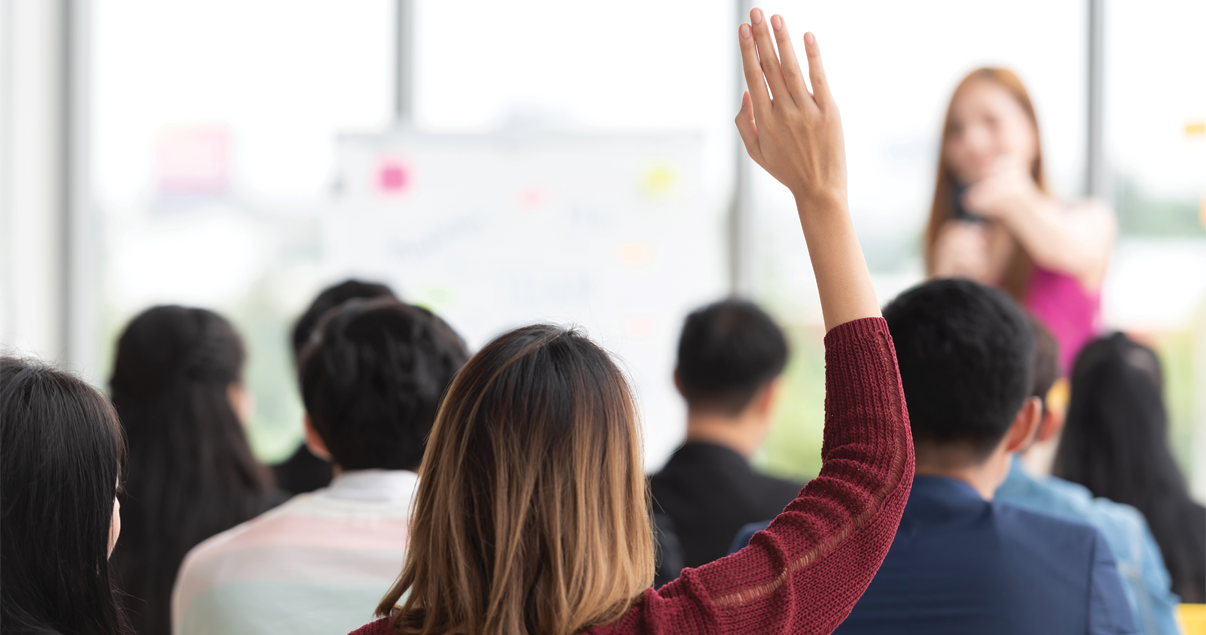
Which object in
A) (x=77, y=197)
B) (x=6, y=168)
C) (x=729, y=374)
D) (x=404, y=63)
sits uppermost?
(x=404, y=63)

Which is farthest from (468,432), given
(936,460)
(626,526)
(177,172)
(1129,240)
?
(177,172)

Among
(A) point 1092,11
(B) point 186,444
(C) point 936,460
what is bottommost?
(B) point 186,444

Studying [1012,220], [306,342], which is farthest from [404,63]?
[1012,220]

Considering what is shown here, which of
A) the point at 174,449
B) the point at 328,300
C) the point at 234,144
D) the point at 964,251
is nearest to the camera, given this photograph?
the point at 174,449

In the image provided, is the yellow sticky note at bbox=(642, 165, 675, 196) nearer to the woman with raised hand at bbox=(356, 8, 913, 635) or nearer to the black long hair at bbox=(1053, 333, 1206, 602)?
the black long hair at bbox=(1053, 333, 1206, 602)

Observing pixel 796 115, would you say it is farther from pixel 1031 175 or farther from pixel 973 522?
pixel 1031 175

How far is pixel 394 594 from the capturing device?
833 mm

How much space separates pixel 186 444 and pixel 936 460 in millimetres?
1497

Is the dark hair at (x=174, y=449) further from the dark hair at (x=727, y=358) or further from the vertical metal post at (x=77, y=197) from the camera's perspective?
the vertical metal post at (x=77, y=197)

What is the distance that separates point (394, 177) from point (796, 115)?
117 inches

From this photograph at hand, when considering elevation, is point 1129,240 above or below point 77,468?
above

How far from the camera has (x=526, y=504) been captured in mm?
771

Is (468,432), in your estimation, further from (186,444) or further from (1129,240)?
(1129,240)

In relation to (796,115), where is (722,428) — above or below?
below
